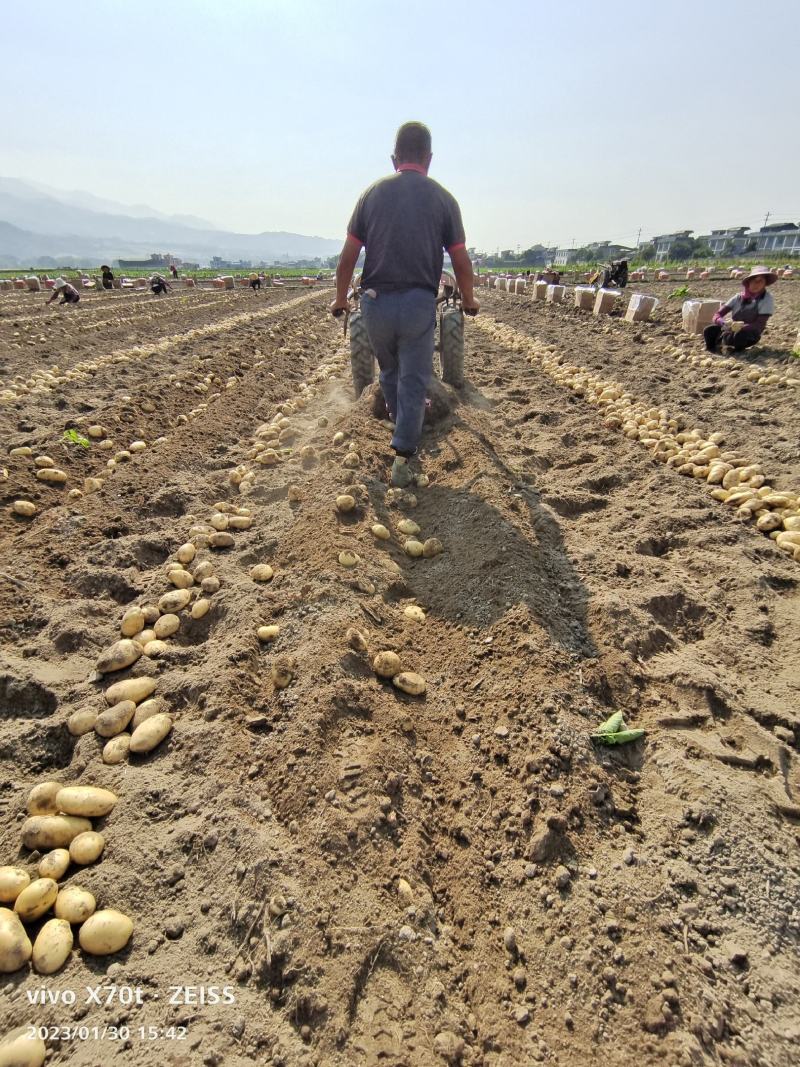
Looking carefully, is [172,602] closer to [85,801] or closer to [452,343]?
[85,801]

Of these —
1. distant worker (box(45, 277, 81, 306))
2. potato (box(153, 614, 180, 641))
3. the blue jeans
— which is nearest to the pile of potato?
potato (box(153, 614, 180, 641))

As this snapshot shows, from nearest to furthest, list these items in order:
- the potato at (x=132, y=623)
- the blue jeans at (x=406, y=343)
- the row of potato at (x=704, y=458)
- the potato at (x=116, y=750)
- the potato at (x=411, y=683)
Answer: the potato at (x=116, y=750), the potato at (x=411, y=683), the potato at (x=132, y=623), the row of potato at (x=704, y=458), the blue jeans at (x=406, y=343)

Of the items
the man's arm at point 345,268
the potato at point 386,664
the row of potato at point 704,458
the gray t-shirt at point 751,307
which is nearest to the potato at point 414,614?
the potato at point 386,664

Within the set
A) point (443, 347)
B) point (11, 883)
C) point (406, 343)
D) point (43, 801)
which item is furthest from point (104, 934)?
point (443, 347)

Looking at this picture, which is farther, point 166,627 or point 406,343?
point 406,343

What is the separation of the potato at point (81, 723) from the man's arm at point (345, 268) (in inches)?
133

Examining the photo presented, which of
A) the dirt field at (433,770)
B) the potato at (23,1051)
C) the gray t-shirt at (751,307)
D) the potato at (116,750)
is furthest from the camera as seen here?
the gray t-shirt at (751,307)

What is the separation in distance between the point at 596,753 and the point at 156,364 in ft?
31.1

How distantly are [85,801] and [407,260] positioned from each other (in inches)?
149

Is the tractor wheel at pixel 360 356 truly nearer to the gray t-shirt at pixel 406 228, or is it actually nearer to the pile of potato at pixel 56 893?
the gray t-shirt at pixel 406 228

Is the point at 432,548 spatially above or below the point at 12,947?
above

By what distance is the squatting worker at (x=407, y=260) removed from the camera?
12.7 ft

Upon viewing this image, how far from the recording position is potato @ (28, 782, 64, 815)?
192 cm

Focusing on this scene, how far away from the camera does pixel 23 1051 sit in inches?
51.3
